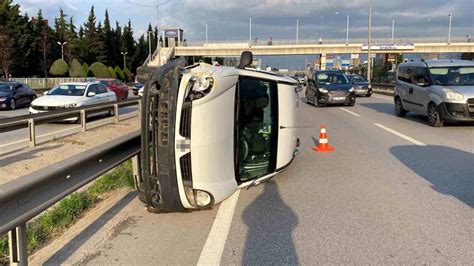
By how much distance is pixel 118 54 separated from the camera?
108250 mm

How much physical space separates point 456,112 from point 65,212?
433 inches

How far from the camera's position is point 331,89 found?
77.0 feet

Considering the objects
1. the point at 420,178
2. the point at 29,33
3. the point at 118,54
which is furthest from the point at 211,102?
the point at 118,54

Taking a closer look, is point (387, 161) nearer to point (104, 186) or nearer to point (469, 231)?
point (469, 231)

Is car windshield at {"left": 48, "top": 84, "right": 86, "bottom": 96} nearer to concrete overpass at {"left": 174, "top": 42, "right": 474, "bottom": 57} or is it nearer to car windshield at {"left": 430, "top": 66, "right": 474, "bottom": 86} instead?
car windshield at {"left": 430, "top": 66, "right": 474, "bottom": 86}

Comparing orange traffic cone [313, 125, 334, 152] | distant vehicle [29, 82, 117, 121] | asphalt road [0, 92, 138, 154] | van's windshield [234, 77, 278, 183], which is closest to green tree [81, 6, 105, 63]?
distant vehicle [29, 82, 117, 121]

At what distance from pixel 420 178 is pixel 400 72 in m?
10.7

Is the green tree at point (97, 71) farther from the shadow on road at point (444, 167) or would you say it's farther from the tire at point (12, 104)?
the shadow on road at point (444, 167)

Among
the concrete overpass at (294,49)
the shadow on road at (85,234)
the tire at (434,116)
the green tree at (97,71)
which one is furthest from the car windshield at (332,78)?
the green tree at (97,71)

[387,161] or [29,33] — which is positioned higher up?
[29,33]

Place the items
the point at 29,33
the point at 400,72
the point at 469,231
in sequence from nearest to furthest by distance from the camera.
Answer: the point at 469,231
the point at 400,72
the point at 29,33

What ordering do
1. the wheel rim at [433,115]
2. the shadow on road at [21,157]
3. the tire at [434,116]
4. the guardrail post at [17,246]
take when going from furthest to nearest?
the wheel rim at [433,115], the tire at [434,116], the shadow on road at [21,157], the guardrail post at [17,246]

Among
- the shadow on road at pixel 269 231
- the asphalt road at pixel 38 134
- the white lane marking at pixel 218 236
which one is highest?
the shadow on road at pixel 269 231

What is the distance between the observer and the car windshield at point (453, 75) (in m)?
14.0
